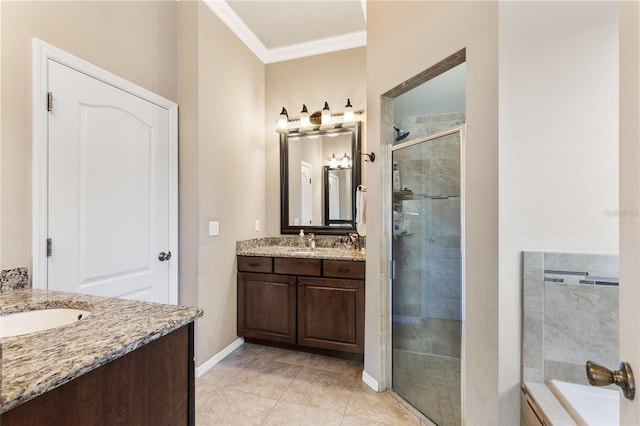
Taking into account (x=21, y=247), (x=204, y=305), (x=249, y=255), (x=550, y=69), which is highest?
(x=550, y=69)

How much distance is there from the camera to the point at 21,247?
1406 mm

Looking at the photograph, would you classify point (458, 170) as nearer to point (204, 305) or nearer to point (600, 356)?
point (600, 356)

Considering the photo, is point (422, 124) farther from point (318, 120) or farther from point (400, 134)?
point (318, 120)

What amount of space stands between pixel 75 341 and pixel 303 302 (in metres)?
1.92

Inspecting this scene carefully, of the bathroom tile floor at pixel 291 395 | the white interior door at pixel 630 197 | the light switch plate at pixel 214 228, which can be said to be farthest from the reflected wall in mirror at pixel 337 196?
the white interior door at pixel 630 197

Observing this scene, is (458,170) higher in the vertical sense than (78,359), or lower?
higher

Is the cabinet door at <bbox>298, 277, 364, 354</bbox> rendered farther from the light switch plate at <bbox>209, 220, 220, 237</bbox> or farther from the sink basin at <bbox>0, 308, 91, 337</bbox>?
the sink basin at <bbox>0, 308, 91, 337</bbox>

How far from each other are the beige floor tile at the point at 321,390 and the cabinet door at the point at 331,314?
23cm

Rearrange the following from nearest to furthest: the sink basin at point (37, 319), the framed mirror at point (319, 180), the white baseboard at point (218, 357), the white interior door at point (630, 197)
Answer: the white interior door at point (630, 197)
the sink basin at point (37, 319)
the white baseboard at point (218, 357)
the framed mirror at point (319, 180)

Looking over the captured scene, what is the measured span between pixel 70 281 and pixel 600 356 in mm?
2575

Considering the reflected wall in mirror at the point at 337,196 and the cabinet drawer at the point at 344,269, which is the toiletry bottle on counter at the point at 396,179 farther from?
the reflected wall in mirror at the point at 337,196

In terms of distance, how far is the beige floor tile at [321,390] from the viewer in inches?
76.0

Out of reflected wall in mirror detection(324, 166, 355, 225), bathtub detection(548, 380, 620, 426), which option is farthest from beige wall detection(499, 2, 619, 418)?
reflected wall in mirror detection(324, 166, 355, 225)

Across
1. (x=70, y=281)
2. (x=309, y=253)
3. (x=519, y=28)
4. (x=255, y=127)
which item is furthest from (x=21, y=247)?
(x=519, y=28)
